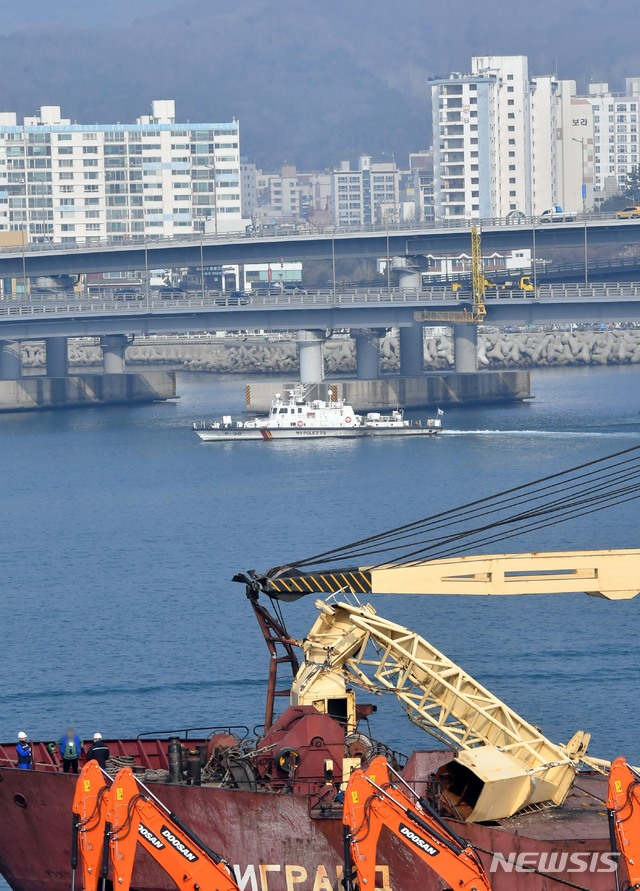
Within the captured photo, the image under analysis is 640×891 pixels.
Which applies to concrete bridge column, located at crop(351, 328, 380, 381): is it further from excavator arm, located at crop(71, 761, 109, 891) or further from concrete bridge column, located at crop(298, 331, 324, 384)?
excavator arm, located at crop(71, 761, 109, 891)

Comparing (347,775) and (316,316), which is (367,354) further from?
(347,775)

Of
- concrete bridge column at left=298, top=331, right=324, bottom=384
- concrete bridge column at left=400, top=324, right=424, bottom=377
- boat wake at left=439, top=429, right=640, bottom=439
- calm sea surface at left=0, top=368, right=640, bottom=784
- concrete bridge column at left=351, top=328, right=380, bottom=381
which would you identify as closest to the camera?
calm sea surface at left=0, top=368, right=640, bottom=784

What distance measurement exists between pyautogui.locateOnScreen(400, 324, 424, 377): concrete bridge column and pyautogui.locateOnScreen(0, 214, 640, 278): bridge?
6.85 metres

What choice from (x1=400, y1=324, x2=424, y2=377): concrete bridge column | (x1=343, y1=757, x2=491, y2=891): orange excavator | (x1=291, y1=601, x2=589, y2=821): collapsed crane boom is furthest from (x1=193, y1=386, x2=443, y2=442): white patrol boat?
(x1=343, y1=757, x2=491, y2=891): orange excavator

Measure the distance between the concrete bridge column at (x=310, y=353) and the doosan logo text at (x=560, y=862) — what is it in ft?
305

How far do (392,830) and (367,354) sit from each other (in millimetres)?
99813

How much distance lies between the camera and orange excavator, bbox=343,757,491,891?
889 inches

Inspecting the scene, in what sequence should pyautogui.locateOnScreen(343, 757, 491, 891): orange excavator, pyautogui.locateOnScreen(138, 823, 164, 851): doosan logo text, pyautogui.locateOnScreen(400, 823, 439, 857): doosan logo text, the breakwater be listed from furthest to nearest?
the breakwater, pyautogui.locateOnScreen(138, 823, 164, 851): doosan logo text, pyautogui.locateOnScreen(400, 823, 439, 857): doosan logo text, pyautogui.locateOnScreen(343, 757, 491, 891): orange excavator

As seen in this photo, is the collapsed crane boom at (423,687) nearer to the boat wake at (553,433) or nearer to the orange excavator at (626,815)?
the orange excavator at (626,815)

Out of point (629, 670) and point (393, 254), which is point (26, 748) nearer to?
point (629, 670)

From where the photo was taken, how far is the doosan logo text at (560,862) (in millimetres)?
24641

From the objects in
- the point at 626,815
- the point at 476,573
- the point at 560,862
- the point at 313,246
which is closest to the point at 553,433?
the point at 313,246

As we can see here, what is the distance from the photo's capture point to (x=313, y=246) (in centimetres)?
12825

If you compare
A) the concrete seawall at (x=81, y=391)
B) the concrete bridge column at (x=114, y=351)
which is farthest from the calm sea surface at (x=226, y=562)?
the concrete bridge column at (x=114, y=351)
